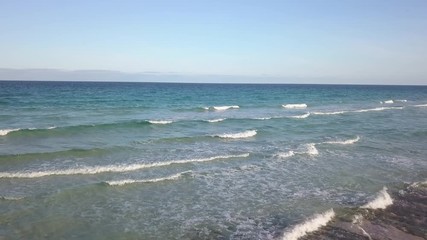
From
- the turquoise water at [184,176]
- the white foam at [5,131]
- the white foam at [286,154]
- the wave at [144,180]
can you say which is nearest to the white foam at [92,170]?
the turquoise water at [184,176]

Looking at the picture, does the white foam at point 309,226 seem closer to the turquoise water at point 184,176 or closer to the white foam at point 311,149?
the turquoise water at point 184,176

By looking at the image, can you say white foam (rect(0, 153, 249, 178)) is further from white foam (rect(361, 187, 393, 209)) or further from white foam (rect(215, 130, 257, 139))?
white foam (rect(361, 187, 393, 209))

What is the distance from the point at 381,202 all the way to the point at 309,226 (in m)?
3.19

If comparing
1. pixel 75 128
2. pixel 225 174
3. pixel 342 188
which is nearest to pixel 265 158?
pixel 225 174

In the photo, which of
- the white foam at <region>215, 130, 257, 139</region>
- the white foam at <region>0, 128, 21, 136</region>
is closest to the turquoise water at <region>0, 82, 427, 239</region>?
the white foam at <region>0, 128, 21, 136</region>

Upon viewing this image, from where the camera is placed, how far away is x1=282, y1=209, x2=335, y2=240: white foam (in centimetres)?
889

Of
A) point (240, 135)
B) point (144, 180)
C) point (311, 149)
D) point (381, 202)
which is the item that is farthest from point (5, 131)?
→ point (381, 202)

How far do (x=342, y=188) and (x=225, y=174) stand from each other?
14.4 feet

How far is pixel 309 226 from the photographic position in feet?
30.8

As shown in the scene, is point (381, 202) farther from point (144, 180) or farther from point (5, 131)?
point (5, 131)

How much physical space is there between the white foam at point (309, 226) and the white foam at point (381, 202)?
4.58ft

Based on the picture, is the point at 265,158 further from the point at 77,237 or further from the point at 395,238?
the point at 77,237

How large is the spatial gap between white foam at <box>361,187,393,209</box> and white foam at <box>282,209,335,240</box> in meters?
1.40

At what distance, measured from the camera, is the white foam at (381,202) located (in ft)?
35.9
